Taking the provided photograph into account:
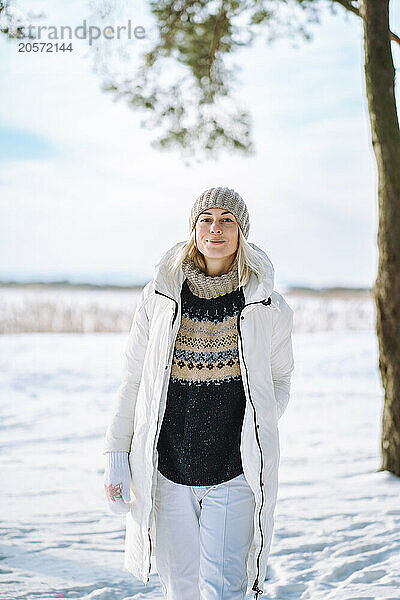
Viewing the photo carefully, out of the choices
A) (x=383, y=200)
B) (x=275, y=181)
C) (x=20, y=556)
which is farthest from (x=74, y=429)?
(x=275, y=181)

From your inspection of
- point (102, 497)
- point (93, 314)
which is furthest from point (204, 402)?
point (93, 314)

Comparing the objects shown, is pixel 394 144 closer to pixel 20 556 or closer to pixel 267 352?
pixel 267 352

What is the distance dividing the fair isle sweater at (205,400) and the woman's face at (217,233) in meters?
0.08

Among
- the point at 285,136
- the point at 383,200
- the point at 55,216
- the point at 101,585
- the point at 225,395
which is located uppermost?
the point at 285,136

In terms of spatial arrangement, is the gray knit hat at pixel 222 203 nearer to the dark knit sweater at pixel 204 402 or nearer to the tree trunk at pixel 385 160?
the dark knit sweater at pixel 204 402

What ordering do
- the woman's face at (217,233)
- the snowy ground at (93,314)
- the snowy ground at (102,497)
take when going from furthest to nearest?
the snowy ground at (93,314) → the snowy ground at (102,497) → the woman's face at (217,233)

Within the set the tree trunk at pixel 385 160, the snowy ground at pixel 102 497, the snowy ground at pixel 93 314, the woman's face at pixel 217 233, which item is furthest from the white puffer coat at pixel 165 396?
the snowy ground at pixel 93 314

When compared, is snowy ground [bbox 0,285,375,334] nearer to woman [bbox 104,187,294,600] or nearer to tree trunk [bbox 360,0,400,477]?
tree trunk [bbox 360,0,400,477]

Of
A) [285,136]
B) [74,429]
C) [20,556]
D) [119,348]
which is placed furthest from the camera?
[285,136]

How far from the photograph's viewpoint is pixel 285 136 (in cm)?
3422

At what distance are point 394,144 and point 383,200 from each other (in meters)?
0.33

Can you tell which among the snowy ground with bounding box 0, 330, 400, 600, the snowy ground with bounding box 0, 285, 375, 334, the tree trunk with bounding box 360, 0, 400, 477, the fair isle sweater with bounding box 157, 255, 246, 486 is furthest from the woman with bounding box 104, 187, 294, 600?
the snowy ground with bounding box 0, 285, 375, 334

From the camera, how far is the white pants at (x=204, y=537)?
6.80 feet

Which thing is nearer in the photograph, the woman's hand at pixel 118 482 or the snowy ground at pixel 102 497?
the woman's hand at pixel 118 482
